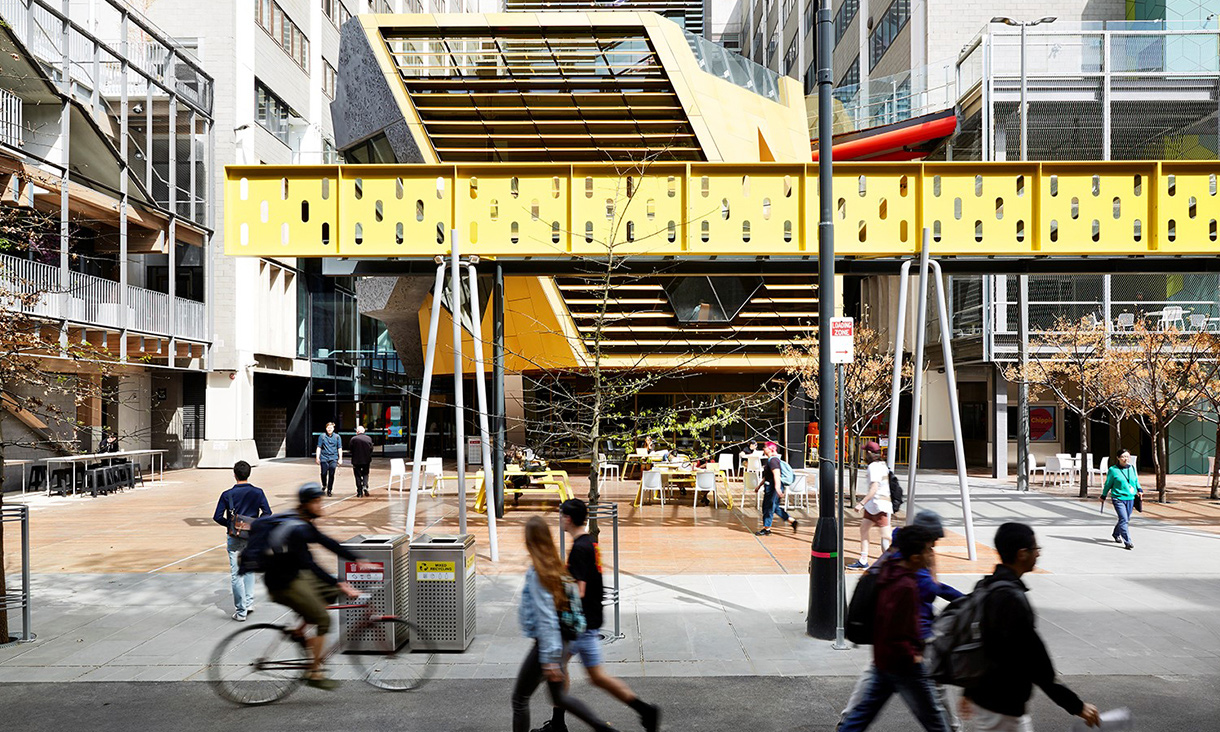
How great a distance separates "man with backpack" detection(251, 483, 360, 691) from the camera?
648 centimetres

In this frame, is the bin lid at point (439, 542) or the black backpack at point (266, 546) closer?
the black backpack at point (266, 546)

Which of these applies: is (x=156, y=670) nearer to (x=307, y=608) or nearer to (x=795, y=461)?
(x=307, y=608)

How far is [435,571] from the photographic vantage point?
790 centimetres

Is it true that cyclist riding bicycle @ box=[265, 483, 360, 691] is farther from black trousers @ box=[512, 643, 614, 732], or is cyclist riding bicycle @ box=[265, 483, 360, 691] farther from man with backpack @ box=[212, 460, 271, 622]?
man with backpack @ box=[212, 460, 271, 622]

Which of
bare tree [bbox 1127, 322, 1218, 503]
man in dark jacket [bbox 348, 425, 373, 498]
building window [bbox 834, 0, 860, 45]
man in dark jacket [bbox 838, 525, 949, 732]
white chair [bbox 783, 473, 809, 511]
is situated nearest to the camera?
man in dark jacket [bbox 838, 525, 949, 732]

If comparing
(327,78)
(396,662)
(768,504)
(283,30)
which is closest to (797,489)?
(768,504)

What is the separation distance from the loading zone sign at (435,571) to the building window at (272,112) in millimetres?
29382

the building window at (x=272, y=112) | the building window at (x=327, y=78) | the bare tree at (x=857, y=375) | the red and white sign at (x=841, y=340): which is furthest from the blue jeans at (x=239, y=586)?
the building window at (x=327, y=78)

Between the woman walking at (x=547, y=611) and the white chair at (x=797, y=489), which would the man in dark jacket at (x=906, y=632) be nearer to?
the woman walking at (x=547, y=611)

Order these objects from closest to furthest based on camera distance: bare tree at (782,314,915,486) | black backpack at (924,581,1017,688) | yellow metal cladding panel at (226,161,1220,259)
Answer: black backpack at (924,581,1017,688) → yellow metal cladding panel at (226,161,1220,259) → bare tree at (782,314,915,486)

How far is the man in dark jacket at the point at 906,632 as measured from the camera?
4.81 metres

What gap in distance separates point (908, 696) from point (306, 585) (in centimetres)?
416

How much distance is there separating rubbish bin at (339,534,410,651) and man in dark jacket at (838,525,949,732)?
4.42 metres

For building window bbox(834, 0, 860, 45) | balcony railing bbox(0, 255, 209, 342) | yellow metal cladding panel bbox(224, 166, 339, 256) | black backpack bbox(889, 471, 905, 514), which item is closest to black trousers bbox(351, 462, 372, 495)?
balcony railing bbox(0, 255, 209, 342)
